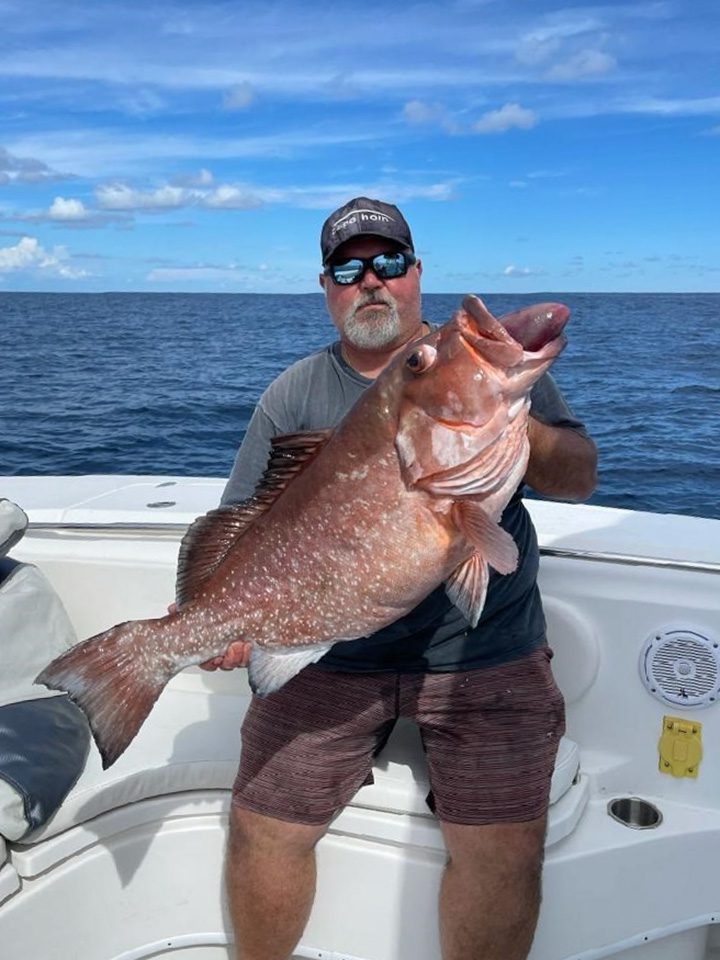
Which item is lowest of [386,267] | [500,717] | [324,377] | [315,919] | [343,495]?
[315,919]

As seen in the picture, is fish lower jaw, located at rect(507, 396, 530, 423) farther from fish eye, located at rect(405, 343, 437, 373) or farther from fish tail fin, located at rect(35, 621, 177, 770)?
fish tail fin, located at rect(35, 621, 177, 770)

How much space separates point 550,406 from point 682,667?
4.01 feet

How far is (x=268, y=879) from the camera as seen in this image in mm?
2746

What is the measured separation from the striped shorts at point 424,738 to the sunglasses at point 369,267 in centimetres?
134

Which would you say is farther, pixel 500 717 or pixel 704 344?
pixel 704 344

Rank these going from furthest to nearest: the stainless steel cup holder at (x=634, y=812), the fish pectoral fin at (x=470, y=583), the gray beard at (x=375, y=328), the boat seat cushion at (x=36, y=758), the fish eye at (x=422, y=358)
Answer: the stainless steel cup holder at (x=634, y=812)
the gray beard at (x=375, y=328)
the boat seat cushion at (x=36, y=758)
the fish pectoral fin at (x=470, y=583)
the fish eye at (x=422, y=358)

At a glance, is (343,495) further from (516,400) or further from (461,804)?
(461,804)

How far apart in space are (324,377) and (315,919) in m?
1.86

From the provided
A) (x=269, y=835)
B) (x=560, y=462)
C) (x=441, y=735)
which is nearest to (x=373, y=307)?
(x=560, y=462)

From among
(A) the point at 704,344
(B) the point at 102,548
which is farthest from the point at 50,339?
(B) the point at 102,548

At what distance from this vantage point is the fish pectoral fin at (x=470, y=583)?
2.07 m

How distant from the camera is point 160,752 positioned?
3.13 meters

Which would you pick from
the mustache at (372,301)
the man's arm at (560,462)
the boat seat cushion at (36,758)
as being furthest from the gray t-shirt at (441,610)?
the boat seat cushion at (36,758)

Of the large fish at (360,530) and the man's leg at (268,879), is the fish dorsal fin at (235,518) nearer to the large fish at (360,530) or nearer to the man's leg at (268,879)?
the large fish at (360,530)
